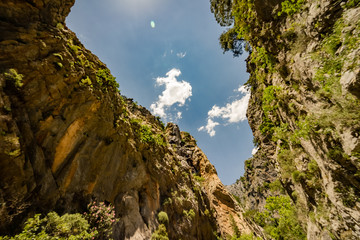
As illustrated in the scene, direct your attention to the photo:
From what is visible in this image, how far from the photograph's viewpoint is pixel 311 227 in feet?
29.7

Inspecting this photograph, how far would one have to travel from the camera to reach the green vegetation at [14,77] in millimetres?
7193

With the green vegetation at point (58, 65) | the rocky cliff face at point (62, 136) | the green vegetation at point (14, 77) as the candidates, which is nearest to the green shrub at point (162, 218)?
the rocky cliff face at point (62, 136)

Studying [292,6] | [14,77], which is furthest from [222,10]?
[14,77]

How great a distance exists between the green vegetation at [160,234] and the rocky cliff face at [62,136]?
2.42ft

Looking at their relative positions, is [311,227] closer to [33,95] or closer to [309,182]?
[309,182]

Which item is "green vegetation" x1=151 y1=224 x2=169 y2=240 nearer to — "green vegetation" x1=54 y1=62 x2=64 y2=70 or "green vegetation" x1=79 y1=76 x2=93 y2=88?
"green vegetation" x1=79 y1=76 x2=93 y2=88

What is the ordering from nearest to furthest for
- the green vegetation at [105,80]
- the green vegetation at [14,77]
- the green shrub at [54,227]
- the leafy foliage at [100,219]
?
the green shrub at [54,227]
the green vegetation at [14,77]
the leafy foliage at [100,219]
the green vegetation at [105,80]

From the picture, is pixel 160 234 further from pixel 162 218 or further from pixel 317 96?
pixel 317 96

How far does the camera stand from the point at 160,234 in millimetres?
12750

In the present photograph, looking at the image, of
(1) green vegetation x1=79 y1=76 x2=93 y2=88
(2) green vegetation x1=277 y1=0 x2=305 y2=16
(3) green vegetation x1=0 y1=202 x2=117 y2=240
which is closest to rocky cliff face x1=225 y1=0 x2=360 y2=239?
(2) green vegetation x1=277 y1=0 x2=305 y2=16

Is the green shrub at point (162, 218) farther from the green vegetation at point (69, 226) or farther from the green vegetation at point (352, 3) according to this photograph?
the green vegetation at point (352, 3)

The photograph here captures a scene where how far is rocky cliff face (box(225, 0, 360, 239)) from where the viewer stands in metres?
4.95

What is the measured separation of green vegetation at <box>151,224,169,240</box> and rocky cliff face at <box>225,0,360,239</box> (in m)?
10.2

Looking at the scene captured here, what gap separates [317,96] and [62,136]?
1297cm
